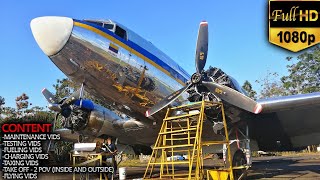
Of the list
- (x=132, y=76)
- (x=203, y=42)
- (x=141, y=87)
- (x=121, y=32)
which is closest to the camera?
(x=203, y=42)

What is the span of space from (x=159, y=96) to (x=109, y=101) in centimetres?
218

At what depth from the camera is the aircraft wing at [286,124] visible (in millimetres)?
12289

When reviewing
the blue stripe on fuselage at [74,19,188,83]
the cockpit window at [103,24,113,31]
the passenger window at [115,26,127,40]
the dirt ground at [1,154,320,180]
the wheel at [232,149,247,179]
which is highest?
the cockpit window at [103,24,113,31]

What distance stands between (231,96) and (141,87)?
3.75m

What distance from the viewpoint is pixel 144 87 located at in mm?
13664

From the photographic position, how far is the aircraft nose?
36.3 feet

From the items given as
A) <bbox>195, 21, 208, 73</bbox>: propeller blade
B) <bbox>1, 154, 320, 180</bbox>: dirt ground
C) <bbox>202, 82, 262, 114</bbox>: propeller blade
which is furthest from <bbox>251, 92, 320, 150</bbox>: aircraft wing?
<bbox>195, 21, 208, 73</bbox>: propeller blade

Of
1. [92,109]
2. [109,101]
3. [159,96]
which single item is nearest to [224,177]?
[159,96]

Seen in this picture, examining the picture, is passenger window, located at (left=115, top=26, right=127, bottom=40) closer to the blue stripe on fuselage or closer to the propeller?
the blue stripe on fuselage

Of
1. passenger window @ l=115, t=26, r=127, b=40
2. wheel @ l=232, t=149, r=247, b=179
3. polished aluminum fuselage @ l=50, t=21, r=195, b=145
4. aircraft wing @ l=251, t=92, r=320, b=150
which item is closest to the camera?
polished aluminum fuselage @ l=50, t=21, r=195, b=145

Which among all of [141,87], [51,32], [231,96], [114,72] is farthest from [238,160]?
[51,32]

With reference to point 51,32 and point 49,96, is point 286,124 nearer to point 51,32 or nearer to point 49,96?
point 51,32

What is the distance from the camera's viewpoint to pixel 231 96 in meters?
11.8

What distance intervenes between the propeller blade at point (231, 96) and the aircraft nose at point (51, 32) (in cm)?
507
